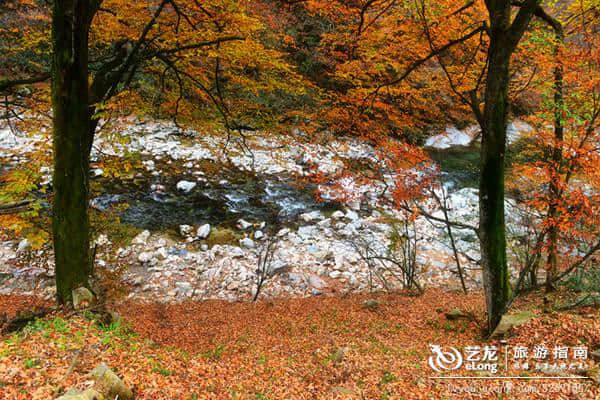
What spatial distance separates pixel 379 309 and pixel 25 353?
6502mm

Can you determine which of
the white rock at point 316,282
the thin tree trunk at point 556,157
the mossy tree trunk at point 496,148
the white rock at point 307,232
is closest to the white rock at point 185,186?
the white rock at point 307,232

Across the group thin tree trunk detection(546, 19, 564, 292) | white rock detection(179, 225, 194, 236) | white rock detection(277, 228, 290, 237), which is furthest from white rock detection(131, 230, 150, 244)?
thin tree trunk detection(546, 19, 564, 292)

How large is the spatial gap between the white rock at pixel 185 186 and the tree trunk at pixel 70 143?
8.20 metres

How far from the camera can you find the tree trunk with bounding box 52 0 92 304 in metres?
4.21

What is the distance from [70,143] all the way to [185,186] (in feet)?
28.3

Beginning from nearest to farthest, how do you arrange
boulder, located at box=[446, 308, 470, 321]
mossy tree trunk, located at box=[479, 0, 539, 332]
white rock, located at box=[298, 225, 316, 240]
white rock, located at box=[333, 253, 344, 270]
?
mossy tree trunk, located at box=[479, 0, 539, 332], boulder, located at box=[446, 308, 470, 321], white rock, located at box=[333, 253, 344, 270], white rock, located at box=[298, 225, 316, 240]

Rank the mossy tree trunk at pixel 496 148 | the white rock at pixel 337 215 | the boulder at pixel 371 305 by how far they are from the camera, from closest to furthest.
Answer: the mossy tree trunk at pixel 496 148
the boulder at pixel 371 305
the white rock at pixel 337 215

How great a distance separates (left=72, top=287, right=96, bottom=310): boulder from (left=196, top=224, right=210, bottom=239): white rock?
6074 millimetres

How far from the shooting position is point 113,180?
12508 millimetres

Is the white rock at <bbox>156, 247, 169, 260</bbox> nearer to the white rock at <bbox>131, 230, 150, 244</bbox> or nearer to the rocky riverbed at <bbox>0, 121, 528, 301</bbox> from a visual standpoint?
the rocky riverbed at <bbox>0, 121, 528, 301</bbox>

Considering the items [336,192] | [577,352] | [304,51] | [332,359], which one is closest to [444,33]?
[336,192]

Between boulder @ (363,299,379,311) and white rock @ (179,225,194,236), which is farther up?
white rock @ (179,225,194,236)

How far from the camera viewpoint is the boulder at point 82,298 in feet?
14.4

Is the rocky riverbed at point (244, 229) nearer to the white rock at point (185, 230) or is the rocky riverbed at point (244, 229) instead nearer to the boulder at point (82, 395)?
the white rock at point (185, 230)
